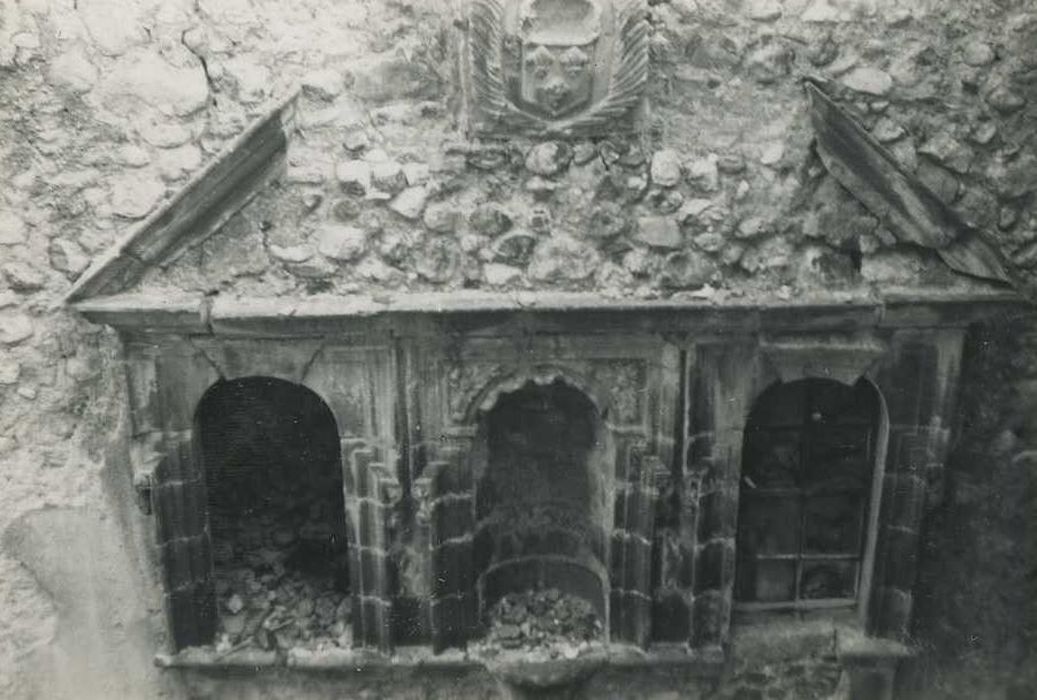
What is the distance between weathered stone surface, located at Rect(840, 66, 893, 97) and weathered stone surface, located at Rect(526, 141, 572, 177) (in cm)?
136

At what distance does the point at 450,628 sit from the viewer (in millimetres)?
4969

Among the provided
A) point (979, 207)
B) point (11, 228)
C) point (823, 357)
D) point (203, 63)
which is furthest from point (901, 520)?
point (11, 228)

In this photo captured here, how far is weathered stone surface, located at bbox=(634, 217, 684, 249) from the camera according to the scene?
14.7 feet

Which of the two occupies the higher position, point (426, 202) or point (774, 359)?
point (426, 202)

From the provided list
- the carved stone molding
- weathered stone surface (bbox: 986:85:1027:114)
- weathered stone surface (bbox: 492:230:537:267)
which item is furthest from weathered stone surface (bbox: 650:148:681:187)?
weathered stone surface (bbox: 986:85:1027:114)

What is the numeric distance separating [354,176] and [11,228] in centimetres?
163

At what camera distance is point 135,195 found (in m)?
4.45

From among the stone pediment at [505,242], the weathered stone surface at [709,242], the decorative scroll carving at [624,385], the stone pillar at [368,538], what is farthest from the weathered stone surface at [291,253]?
the weathered stone surface at [709,242]

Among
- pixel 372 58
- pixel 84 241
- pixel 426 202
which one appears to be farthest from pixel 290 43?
pixel 84 241

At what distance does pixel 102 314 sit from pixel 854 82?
3688 mm

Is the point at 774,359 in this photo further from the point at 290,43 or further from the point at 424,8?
the point at 290,43

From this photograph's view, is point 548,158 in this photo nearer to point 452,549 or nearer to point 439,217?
point 439,217

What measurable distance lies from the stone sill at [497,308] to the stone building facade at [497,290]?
0.02 meters

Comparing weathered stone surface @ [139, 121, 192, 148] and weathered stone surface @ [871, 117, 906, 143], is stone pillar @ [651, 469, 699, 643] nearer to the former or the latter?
weathered stone surface @ [871, 117, 906, 143]
